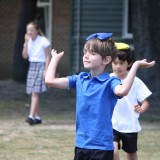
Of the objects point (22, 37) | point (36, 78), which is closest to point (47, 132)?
point (36, 78)

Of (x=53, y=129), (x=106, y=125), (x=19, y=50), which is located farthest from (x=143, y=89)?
(x=19, y=50)

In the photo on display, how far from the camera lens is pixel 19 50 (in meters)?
17.9

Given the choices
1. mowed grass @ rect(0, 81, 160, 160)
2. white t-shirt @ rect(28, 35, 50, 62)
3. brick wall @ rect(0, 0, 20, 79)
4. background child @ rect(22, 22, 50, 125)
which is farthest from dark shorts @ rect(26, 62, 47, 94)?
brick wall @ rect(0, 0, 20, 79)

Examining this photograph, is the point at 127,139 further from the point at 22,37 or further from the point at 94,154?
the point at 22,37

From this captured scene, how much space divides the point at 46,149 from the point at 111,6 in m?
10.9

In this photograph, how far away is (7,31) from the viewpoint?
969 inches

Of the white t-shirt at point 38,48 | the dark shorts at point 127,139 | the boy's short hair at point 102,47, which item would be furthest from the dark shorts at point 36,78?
the boy's short hair at point 102,47

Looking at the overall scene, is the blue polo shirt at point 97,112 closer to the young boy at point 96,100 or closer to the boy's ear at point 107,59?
the young boy at point 96,100

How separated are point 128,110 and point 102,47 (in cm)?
179

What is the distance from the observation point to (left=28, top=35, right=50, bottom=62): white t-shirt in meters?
10.6

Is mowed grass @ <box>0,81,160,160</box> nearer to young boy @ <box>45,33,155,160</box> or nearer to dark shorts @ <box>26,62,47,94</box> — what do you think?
dark shorts @ <box>26,62,47,94</box>

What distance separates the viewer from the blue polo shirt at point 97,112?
4.88 meters

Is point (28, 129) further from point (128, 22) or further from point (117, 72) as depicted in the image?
point (128, 22)

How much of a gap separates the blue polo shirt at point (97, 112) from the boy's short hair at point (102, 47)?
0.20m
